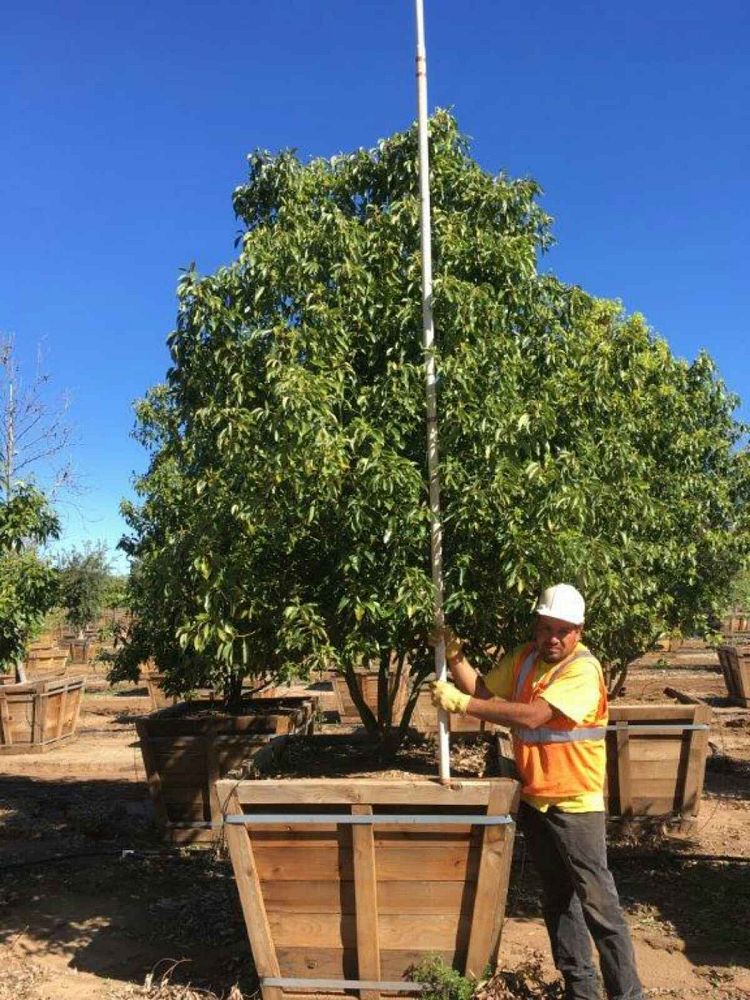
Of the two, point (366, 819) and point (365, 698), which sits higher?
point (366, 819)

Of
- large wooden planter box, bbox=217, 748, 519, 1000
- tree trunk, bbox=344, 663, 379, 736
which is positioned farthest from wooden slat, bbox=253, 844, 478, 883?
tree trunk, bbox=344, 663, 379, 736

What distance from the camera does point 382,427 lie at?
4266 millimetres

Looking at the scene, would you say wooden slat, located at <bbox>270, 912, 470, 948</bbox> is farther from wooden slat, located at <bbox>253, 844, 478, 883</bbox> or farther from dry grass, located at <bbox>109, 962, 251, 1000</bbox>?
dry grass, located at <bbox>109, 962, 251, 1000</bbox>

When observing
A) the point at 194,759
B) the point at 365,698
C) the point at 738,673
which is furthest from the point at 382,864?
the point at 738,673

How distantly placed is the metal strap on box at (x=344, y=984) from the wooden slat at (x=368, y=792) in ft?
2.74

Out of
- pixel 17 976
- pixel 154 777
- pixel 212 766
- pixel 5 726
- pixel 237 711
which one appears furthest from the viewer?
pixel 5 726

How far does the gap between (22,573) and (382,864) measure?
436 centimetres

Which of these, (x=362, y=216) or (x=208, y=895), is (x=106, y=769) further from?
(x=362, y=216)

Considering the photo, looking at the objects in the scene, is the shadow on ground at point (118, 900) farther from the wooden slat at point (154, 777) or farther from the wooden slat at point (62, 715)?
the wooden slat at point (62, 715)

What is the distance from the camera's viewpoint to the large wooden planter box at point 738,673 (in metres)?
15.1

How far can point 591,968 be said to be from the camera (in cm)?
366

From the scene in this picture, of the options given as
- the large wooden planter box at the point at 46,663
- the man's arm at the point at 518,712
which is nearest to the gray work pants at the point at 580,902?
the man's arm at the point at 518,712

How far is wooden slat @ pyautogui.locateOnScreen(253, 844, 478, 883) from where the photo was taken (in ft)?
12.4

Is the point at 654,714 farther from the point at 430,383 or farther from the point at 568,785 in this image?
the point at 430,383
